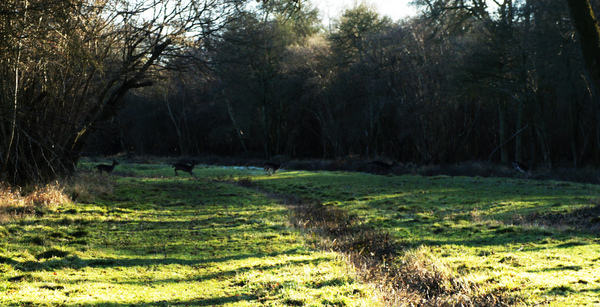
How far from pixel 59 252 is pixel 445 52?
3535 centimetres

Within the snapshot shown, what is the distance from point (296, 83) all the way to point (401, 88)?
14499 mm

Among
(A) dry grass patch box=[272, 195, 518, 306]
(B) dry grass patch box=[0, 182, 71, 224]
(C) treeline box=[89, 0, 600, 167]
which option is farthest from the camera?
(C) treeline box=[89, 0, 600, 167]

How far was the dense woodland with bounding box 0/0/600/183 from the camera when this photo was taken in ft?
47.9

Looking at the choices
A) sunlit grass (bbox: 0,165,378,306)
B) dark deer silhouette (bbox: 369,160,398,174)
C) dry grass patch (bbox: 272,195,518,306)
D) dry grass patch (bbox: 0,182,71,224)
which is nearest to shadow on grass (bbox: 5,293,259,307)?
sunlit grass (bbox: 0,165,378,306)

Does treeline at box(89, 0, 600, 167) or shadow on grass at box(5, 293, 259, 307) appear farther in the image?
treeline at box(89, 0, 600, 167)

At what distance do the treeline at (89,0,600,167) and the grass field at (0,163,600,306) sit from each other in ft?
26.7

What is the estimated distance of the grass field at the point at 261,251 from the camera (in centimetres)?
723

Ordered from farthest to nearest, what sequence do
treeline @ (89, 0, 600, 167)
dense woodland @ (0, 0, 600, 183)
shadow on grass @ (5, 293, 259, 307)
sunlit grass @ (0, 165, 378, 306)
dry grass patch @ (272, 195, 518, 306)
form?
treeline @ (89, 0, 600, 167), dense woodland @ (0, 0, 600, 183), dry grass patch @ (272, 195, 518, 306), sunlit grass @ (0, 165, 378, 306), shadow on grass @ (5, 293, 259, 307)

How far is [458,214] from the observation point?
15359 millimetres

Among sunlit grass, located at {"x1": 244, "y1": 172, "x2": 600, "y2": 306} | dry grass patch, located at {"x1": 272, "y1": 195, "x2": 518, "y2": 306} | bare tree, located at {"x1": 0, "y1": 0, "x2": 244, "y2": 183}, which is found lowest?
dry grass patch, located at {"x1": 272, "y1": 195, "x2": 518, "y2": 306}

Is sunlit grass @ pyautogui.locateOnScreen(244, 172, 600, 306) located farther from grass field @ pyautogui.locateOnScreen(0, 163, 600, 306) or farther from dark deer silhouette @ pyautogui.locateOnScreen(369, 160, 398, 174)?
dark deer silhouette @ pyautogui.locateOnScreen(369, 160, 398, 174)

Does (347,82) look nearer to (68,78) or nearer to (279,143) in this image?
(279,143)

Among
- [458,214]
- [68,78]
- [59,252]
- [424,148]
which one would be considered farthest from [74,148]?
[424,148]

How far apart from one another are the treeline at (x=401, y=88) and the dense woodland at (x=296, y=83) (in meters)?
0.16
